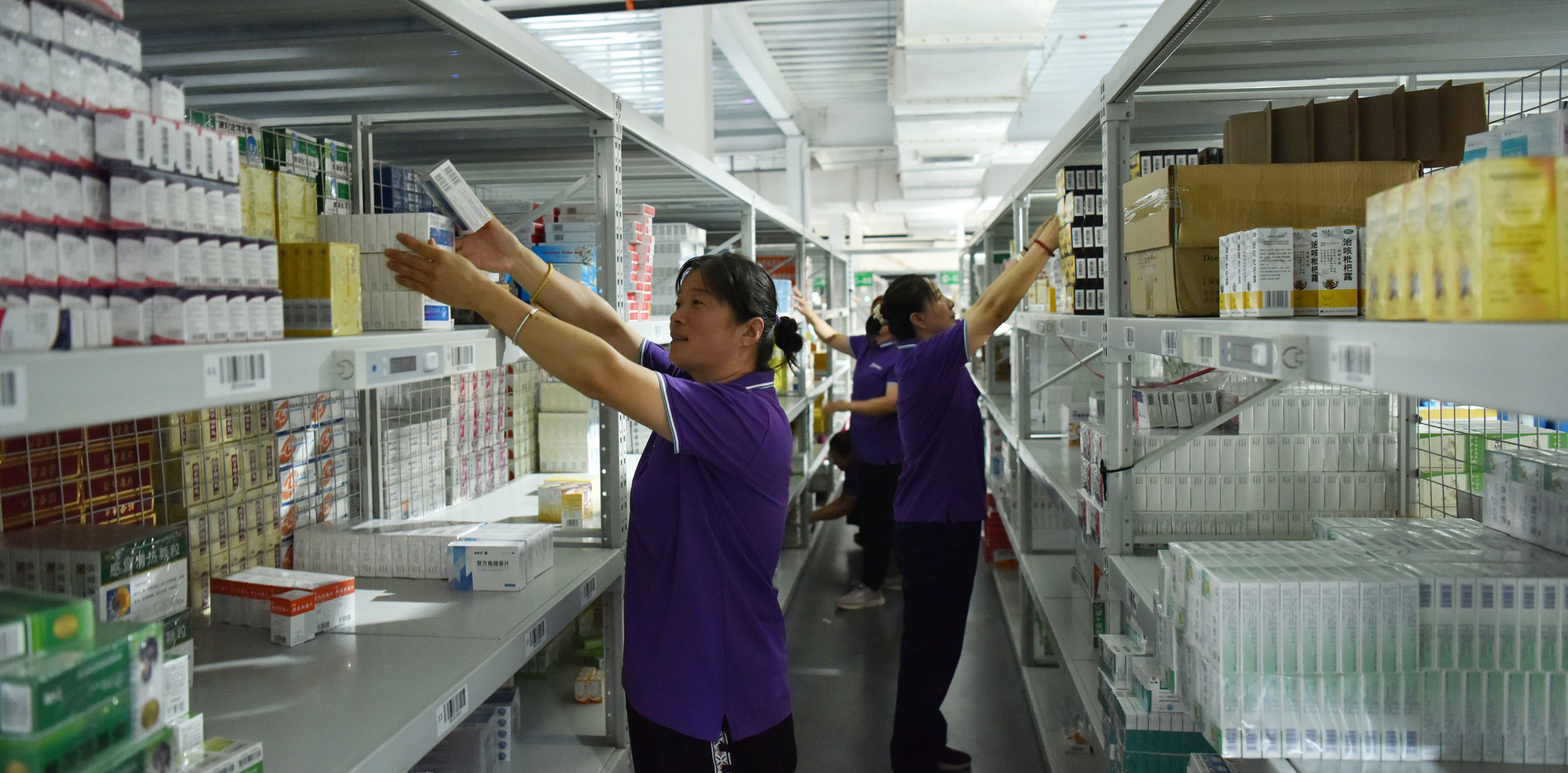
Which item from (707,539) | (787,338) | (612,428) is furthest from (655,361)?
(707,539)

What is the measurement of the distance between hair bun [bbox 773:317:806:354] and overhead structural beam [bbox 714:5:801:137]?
13.8 ft

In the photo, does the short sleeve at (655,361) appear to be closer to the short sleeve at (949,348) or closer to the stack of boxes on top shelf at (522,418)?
the short sleeve at (949,348)

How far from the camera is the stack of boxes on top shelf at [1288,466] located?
2727 mm

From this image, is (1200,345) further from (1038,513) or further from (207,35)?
(1038,513)

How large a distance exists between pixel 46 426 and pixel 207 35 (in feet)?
4.84

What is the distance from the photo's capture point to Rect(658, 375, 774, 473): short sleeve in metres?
2.00

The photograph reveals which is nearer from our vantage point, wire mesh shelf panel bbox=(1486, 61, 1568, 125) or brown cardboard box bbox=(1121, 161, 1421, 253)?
brown cardboard box bbox=(1121, 161, 1421, 253)

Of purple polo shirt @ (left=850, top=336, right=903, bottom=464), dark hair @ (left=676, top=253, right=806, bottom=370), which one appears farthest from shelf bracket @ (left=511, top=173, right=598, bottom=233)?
purple polo shirt @ (left=850, top=336, right=903, bottom=464)

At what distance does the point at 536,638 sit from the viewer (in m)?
2.05

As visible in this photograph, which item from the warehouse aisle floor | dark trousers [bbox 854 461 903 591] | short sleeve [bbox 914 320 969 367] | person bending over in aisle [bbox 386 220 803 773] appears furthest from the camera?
dark trousers [bbox 854 461 903 591]

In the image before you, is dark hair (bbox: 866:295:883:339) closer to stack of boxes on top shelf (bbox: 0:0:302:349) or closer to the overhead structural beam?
the overhead structural beam

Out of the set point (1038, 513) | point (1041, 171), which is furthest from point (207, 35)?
point (1038, 513)

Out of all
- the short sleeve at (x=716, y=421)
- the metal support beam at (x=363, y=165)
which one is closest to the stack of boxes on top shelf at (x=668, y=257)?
the metal support beam at (x=363, y=165)

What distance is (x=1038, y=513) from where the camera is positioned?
518 centimetres
